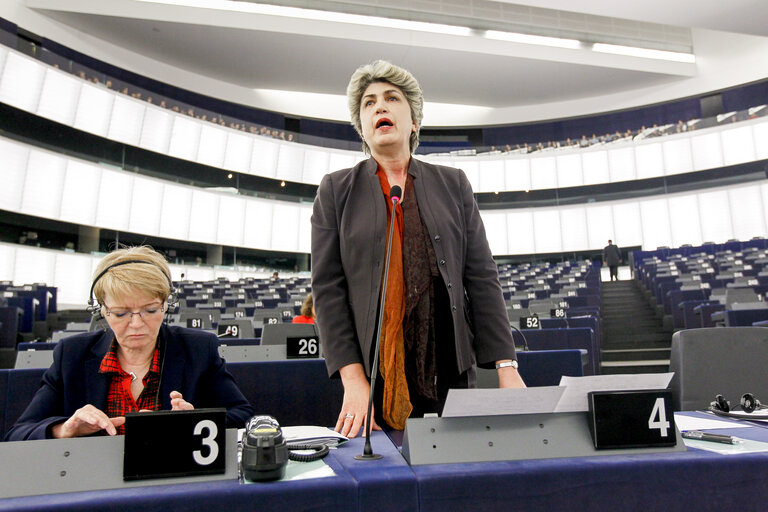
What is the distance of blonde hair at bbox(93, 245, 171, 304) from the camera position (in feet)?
4.56

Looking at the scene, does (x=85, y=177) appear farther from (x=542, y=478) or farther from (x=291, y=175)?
(x=542, y=478)

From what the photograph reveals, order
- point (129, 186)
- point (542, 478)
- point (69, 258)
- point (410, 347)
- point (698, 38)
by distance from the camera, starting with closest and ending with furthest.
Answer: point (542, 478)
point (410, 347)
point (69, 258)
point (129, 186)
point (698, 38)

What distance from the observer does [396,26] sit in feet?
53.9

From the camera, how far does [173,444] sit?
852mm

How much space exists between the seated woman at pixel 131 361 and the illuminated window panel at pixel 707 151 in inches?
779

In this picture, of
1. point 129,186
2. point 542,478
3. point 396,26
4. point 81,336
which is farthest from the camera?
point 396,26

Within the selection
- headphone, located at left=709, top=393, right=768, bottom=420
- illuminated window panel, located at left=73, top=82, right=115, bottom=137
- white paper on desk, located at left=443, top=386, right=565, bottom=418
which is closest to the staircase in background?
headphone, located at left=709, top=393, right=768, bottom=420

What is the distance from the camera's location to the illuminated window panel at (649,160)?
60.6 feet

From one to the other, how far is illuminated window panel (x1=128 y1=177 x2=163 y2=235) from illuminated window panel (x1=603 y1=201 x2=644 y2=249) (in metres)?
14.6

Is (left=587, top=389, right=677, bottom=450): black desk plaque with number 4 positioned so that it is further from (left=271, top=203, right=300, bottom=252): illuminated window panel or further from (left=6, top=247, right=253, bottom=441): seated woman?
(left=271, top=203, right=300, bottom=252): illuminated window panel

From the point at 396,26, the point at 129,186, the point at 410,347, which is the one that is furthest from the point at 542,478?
the point at 396,26

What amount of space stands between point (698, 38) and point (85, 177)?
63.3 feet

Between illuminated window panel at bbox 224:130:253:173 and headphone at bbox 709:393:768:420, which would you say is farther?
illuminated window panel at bbox 224:130:253:173

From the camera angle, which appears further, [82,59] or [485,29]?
[485,29]
